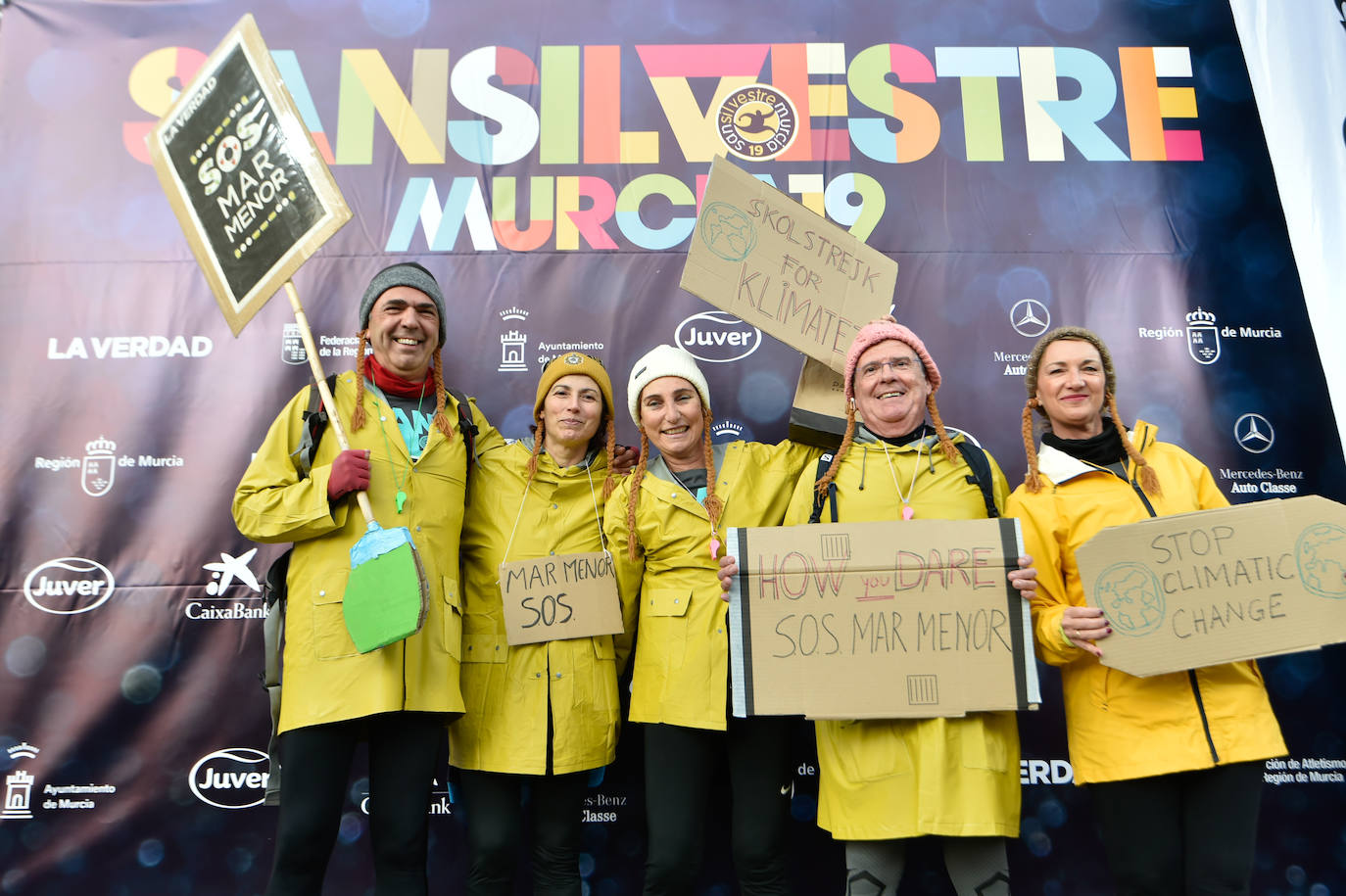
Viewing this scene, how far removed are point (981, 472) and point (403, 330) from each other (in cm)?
176

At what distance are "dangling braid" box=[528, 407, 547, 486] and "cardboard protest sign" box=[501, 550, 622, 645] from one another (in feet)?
0.99

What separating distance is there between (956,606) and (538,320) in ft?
6.69

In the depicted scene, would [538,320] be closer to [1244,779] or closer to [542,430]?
[542,430]

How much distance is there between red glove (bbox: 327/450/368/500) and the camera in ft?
7.86

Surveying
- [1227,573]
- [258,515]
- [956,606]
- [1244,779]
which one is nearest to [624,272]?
[258,515]

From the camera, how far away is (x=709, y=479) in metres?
2.67

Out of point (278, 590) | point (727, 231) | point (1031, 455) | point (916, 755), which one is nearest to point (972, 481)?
point (1031, 455)

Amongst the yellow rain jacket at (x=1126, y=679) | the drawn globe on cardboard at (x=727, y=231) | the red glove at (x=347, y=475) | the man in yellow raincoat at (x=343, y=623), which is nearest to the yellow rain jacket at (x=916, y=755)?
the yellow rain jacket at (x=1126, y=679)

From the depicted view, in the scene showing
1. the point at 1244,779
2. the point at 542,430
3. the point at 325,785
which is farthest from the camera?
the point at 542,430

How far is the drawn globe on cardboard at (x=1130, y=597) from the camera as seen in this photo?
2139mm

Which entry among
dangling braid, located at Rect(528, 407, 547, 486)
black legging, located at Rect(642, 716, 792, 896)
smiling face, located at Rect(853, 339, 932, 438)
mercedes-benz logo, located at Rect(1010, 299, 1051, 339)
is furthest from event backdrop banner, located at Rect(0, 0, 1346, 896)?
smiling face, located at Rect(853, 339, 932, 438)

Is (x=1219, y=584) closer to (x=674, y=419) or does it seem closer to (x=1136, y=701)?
(x=1136, y=701)

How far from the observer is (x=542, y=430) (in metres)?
2.87

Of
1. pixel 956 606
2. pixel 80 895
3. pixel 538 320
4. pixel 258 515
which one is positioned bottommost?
pixel 80 895
